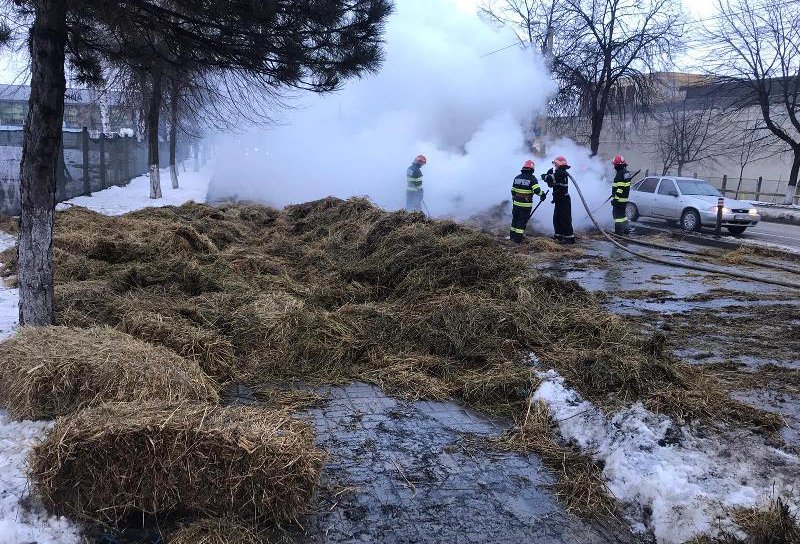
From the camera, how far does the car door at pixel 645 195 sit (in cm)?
1829

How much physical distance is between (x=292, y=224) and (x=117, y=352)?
8630 mm

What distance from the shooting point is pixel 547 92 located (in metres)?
20.5

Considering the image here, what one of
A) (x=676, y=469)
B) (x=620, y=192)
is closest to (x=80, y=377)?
(x=676, y=469)

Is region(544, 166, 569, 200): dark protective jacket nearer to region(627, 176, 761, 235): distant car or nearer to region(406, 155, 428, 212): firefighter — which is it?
region(406, 155, 428, 212): firefighter

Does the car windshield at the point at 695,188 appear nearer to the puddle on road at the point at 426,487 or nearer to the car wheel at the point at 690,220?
the car wheel at the point at 690,220

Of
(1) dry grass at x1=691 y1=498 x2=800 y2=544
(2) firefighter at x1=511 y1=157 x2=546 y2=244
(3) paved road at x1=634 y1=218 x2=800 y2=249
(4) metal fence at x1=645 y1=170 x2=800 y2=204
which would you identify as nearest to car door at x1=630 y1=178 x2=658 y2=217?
(3) paved road at x1=634 y1=218 x2=800 y2=249

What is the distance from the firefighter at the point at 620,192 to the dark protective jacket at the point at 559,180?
173 cm

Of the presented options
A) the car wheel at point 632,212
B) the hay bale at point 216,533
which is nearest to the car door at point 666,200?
the car wheel at point 632,212

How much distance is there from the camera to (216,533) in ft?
9.23

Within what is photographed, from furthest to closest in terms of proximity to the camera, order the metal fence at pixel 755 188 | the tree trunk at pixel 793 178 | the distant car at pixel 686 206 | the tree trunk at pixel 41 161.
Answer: the metal fence at pixel 755 188, the tree trunk at pixel 793 178, the distant car at pixel 686 206, the tree trunk at pixel 41 161

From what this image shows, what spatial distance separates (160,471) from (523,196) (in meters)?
10.7

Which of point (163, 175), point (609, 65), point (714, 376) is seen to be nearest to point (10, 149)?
point (714, 376)

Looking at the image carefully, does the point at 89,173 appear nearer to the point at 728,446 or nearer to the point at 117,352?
the point at 117,352

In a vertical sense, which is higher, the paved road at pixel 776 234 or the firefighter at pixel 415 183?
the firefighter at pixel 415 183
